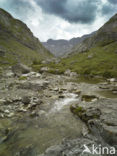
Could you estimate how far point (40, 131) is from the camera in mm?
8672

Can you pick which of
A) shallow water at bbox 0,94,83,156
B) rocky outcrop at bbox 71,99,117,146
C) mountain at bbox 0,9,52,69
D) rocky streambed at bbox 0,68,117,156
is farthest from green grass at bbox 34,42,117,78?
shallow water at bbox 0,94,83,156

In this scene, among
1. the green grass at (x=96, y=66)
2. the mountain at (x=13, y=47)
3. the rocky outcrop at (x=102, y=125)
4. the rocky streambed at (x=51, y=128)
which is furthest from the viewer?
the mountain at (x=13, y=47)

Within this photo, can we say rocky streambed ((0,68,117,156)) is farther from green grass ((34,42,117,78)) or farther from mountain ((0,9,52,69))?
mountain ((0,9,52,69))

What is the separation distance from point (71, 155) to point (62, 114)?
670 cm

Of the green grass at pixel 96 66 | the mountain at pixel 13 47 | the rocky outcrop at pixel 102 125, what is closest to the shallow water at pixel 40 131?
the rocky outcrop at pixel 102 125

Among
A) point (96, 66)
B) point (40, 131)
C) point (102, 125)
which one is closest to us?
point (102, 125)

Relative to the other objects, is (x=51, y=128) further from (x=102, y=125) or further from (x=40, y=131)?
(x=102, y=125)

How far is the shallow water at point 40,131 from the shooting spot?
275 inches

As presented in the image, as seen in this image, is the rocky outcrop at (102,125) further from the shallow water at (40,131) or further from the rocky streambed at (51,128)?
the shallow water at (40,131)

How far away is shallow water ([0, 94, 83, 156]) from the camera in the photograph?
6.98 m

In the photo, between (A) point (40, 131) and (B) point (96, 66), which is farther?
(B) point (96, 66)

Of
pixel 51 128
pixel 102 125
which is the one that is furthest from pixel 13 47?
pixel 102 125

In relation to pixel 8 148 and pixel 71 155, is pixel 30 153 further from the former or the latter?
pixel 71 155

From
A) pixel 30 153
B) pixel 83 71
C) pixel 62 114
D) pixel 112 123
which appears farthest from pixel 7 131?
pixel 83 71
